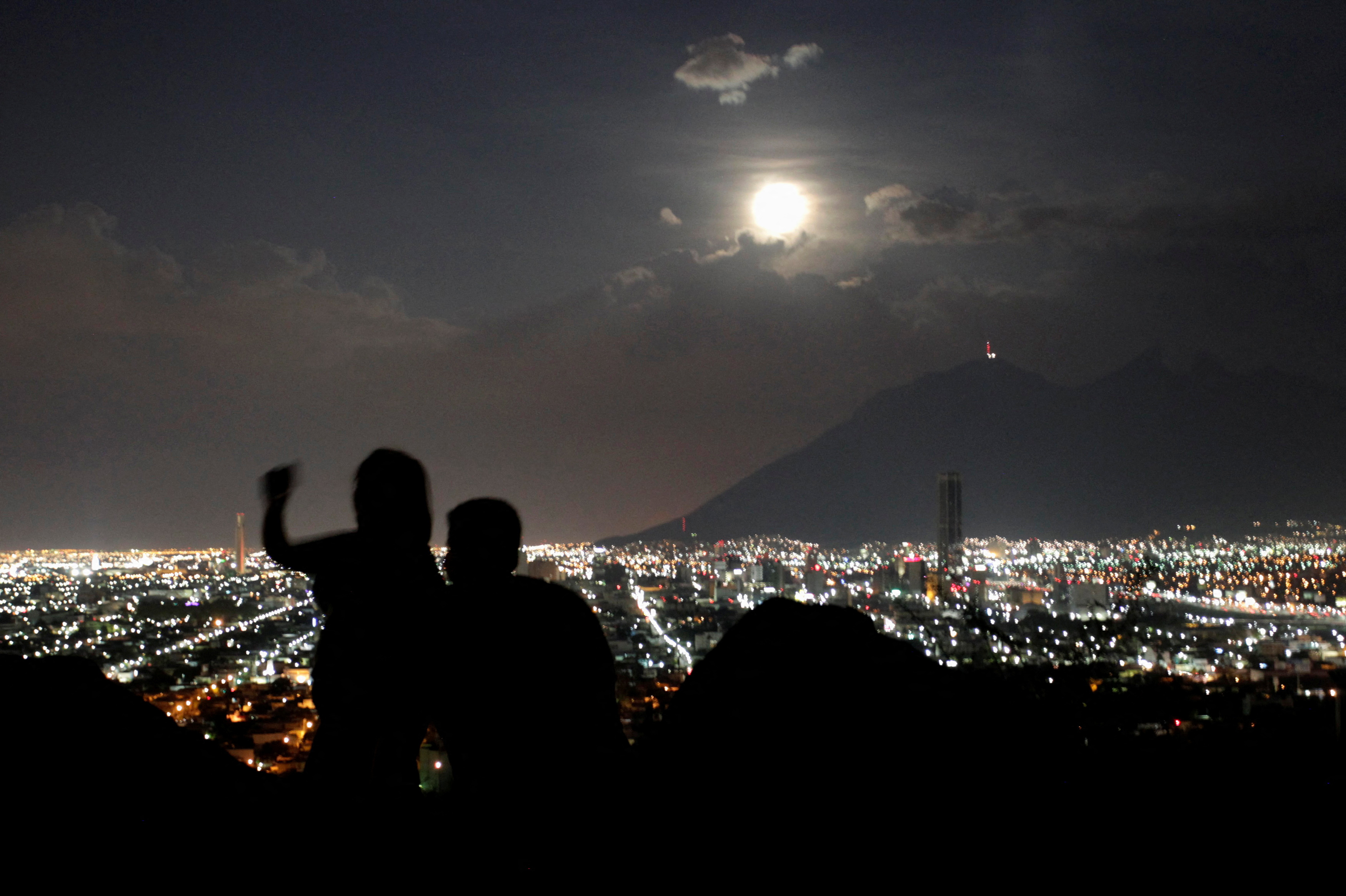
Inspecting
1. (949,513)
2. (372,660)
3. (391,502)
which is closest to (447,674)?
(372,660)

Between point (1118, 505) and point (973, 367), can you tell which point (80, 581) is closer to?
point (1118, 505)

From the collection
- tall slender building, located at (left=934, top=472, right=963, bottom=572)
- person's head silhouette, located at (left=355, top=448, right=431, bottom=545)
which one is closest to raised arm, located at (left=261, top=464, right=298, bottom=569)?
person's head silhouette, located at (left=355, top=448, right=431, bottom=545)

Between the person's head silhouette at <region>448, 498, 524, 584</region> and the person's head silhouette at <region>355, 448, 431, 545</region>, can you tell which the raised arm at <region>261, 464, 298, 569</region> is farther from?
the person's head silhouette at <region>448, 498, 524, 584</region>

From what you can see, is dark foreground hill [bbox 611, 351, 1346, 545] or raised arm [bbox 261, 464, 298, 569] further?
dark foreground hill [bbox 611, 351, 1346, 545]

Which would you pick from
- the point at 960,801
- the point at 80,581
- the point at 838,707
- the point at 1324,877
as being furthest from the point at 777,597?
the point at 80,581

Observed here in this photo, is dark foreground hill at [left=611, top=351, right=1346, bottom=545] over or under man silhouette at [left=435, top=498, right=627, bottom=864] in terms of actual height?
over

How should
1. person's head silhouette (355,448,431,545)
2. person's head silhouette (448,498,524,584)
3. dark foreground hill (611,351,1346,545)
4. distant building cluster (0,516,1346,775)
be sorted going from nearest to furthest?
person's head silhouette (355,448,431,545) → person's head silhouette (448,498,524,584) → distant building cluster (0,516,1346,775) → dark foreground hill (611,351,1346,545)

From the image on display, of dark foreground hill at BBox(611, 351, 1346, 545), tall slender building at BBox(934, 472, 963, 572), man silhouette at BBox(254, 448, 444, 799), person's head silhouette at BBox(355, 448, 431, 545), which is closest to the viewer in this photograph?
man silhouette at BBox(254, 448, 444, 799)
